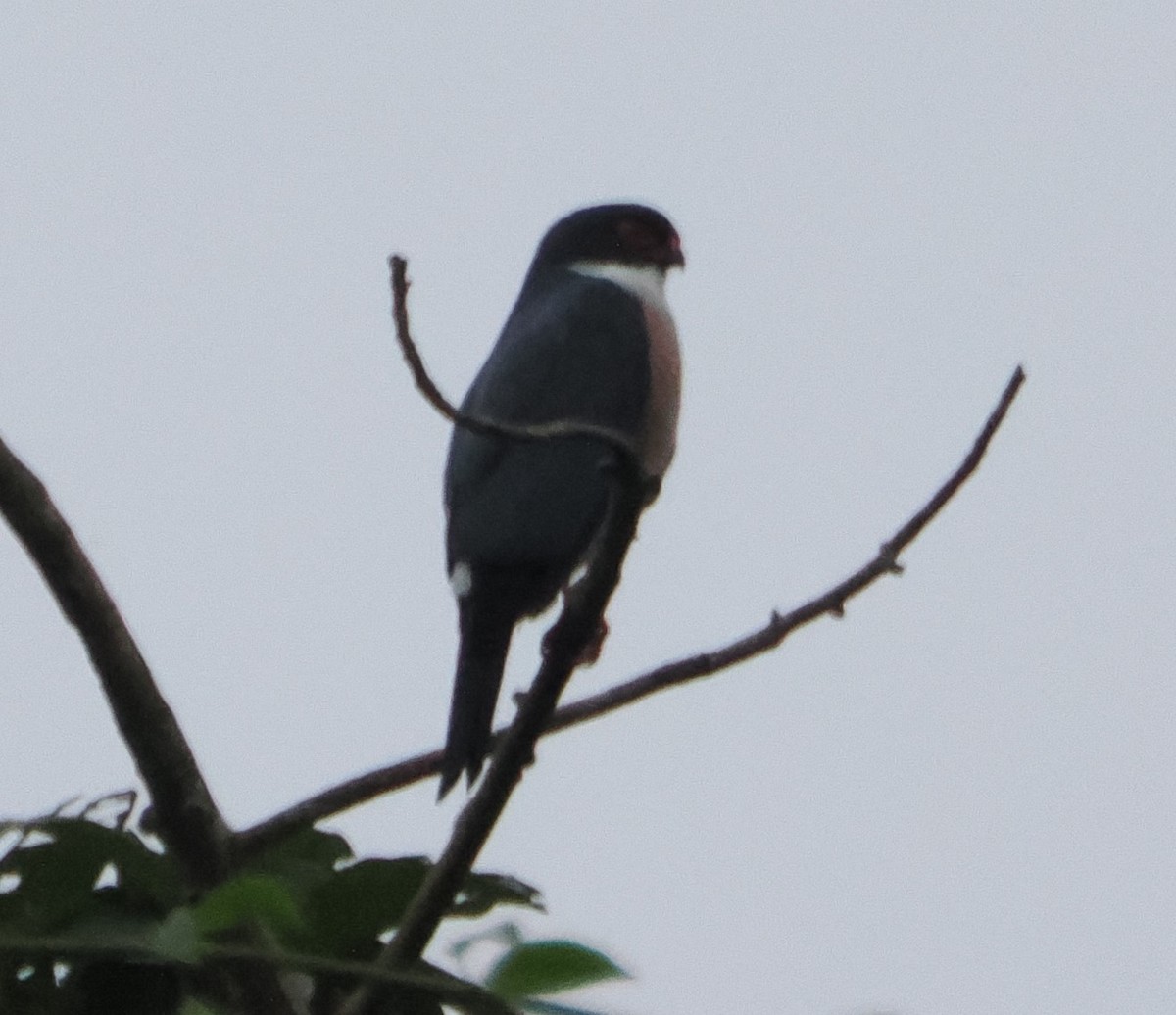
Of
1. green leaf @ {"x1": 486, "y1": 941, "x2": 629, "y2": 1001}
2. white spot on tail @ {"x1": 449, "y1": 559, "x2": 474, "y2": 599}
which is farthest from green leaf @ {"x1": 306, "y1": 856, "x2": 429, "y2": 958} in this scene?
white spot on tail @ {"x1": 449, "y1": 559, "x2": 474, "y2": 599}

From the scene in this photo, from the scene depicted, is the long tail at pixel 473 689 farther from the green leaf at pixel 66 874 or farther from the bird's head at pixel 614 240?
the bird's head at pixel 614 240

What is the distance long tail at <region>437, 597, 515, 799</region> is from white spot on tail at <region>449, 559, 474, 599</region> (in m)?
0.07

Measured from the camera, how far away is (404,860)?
69.2 inches

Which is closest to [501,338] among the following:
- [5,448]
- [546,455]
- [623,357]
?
[623,357]

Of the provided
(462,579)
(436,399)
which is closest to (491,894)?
(436,399)

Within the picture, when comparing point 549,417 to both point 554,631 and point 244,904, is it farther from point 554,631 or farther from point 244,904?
point 244,904

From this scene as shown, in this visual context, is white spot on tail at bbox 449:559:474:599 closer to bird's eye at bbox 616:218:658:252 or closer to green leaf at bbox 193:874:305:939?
bird's eye at bbox 616:218:658:252

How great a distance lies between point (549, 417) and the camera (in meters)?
4.31

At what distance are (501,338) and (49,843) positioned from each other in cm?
343

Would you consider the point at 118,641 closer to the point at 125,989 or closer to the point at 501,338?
the point at 125,989

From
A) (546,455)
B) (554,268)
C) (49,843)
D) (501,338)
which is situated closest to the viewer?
(49,843)

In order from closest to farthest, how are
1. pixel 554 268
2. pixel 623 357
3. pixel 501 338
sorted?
pixel 623 357
pixel 501 338
pixel 554 268

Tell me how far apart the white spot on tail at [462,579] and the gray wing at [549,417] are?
0.02m

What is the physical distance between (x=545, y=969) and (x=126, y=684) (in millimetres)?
1436
